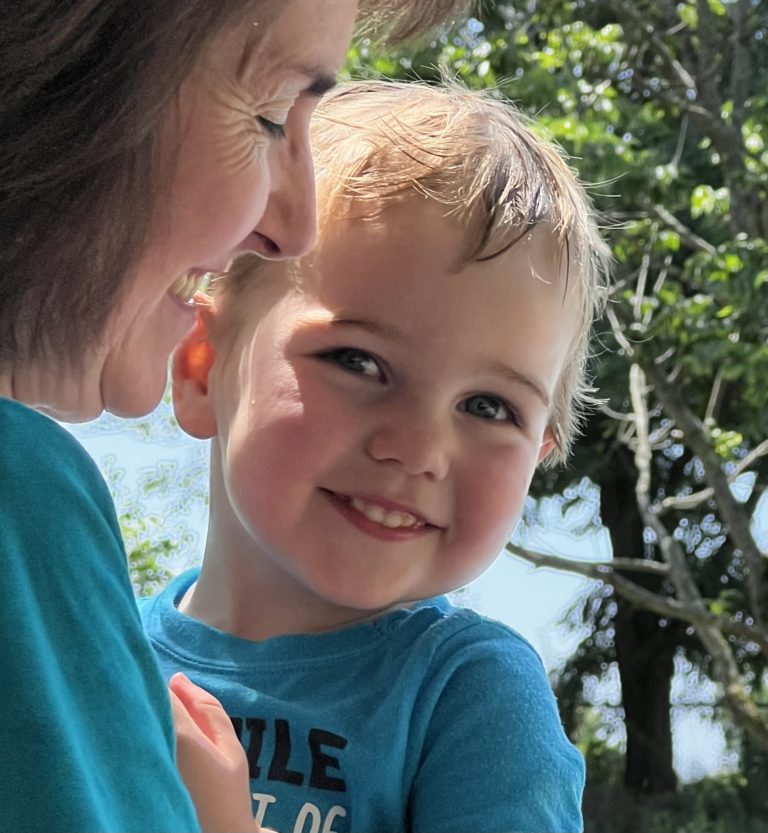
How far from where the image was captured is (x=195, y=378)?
3.47 ft

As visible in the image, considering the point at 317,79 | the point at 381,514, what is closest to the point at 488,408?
the point at 381,514

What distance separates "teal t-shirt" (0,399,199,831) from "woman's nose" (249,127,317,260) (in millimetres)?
274

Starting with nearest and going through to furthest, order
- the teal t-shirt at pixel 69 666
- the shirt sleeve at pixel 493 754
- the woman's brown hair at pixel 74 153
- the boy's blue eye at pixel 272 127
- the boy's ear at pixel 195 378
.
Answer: the teal t-shirt at pixel 69 666, the woman's brown hair at pixel 74 153, the boy's blue eye at pixel 272 127, the shirt sleeve at pixel 493 754, the boy's ear at pixel 195 378

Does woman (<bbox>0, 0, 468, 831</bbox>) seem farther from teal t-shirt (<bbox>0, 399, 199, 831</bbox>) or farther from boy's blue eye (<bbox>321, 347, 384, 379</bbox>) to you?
boy's blue eye (<bbox>321, 347, 384, 379</bbox>)

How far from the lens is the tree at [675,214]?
3.46 meters

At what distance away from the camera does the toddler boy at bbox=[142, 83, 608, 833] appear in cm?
87

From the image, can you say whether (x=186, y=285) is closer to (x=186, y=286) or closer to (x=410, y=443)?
(x=186, y=286)

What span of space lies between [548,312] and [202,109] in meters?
0.42

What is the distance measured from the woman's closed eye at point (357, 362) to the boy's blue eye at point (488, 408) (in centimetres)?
6

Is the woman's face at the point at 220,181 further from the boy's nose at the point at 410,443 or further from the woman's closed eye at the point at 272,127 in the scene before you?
the boy's nose at the point at 410,443

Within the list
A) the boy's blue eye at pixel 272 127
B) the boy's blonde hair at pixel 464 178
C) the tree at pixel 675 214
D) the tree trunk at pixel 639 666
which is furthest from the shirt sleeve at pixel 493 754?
the tree trunk at pixel 639 666

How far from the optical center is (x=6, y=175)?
55cm

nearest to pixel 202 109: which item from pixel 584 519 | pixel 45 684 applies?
pixel 45 684

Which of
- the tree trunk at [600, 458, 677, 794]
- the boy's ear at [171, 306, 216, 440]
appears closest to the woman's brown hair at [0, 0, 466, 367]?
the boy's ear at [171, 306, 216, 440]
